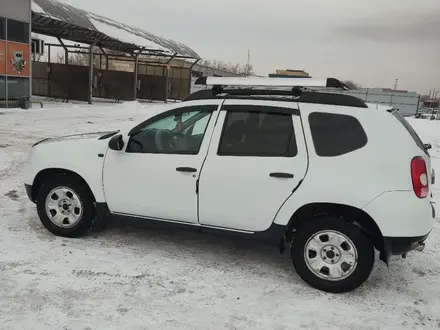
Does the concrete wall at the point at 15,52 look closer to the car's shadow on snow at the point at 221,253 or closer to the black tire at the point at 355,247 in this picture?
the car's shadow on snow at the point at 221,253

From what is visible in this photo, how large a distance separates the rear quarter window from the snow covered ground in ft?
4.22

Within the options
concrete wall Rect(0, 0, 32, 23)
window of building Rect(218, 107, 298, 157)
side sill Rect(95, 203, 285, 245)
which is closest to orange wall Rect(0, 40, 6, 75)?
concrete wall Rect(0, 0, 32, 23)

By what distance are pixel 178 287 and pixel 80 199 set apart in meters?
1.56

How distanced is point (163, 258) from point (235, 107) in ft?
5.53

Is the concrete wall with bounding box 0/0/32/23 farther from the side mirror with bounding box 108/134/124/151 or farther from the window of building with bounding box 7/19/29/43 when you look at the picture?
the side mirror with bounding box 108/134/124/151

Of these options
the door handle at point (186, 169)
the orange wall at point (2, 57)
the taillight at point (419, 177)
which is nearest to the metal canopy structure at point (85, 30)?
the orange wall at point (2, 57)

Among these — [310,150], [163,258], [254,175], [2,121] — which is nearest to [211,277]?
[163,258]

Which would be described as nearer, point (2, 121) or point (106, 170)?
point (106, 170)

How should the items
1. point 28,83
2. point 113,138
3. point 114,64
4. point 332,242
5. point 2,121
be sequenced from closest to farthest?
point 332,242 → point 113,138 → point 2,121 → point 28,83 → point 114,64

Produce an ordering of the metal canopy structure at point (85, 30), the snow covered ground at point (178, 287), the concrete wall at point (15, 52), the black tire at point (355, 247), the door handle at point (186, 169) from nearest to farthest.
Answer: the snow covered ground at point (178, 287)
the black tire at point (355, 247)
the door handle at point (186, 169)
the concrete wall at point (15, 52)
the metal canopy structure at point (85, 30)

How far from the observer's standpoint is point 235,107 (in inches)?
168

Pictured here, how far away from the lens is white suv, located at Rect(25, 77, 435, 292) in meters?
3.72

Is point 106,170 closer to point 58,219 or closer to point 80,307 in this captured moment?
point 58,219

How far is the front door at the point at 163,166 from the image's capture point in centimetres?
424
